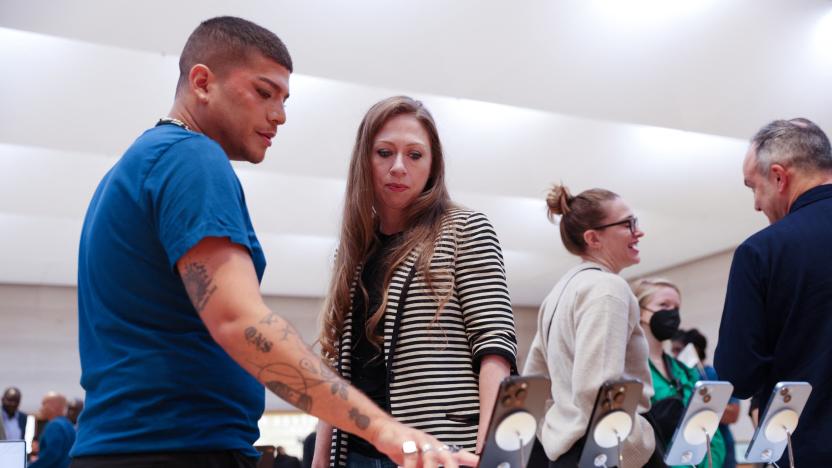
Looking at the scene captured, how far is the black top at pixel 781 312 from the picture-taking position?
2514 mm

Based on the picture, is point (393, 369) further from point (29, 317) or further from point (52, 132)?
point (29, 317)

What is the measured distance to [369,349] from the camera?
6.66 ft

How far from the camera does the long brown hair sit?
6.93 feet

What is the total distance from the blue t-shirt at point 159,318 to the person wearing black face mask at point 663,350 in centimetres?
279

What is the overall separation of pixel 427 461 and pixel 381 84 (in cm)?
555

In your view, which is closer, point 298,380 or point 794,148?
point 298,380

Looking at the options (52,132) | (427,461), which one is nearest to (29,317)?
(52,132)

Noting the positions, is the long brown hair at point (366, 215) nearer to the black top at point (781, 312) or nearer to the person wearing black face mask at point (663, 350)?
the black top at point (781, 312)

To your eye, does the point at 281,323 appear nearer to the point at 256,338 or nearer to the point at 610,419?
the point at 256,338

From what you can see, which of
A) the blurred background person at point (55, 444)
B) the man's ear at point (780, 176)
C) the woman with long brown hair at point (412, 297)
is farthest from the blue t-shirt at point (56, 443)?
the man's ear at point (780, 176)

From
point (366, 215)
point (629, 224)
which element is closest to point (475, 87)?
point (629, 224)

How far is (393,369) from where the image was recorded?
194 centimetres

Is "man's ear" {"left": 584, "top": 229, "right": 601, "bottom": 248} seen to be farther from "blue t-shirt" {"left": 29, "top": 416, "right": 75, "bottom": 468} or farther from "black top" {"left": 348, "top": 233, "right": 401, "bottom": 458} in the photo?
"blue t-shirt" {"left": 29, "top": 416, "right": 75, "bottom": 468}

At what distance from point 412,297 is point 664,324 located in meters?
2.63
